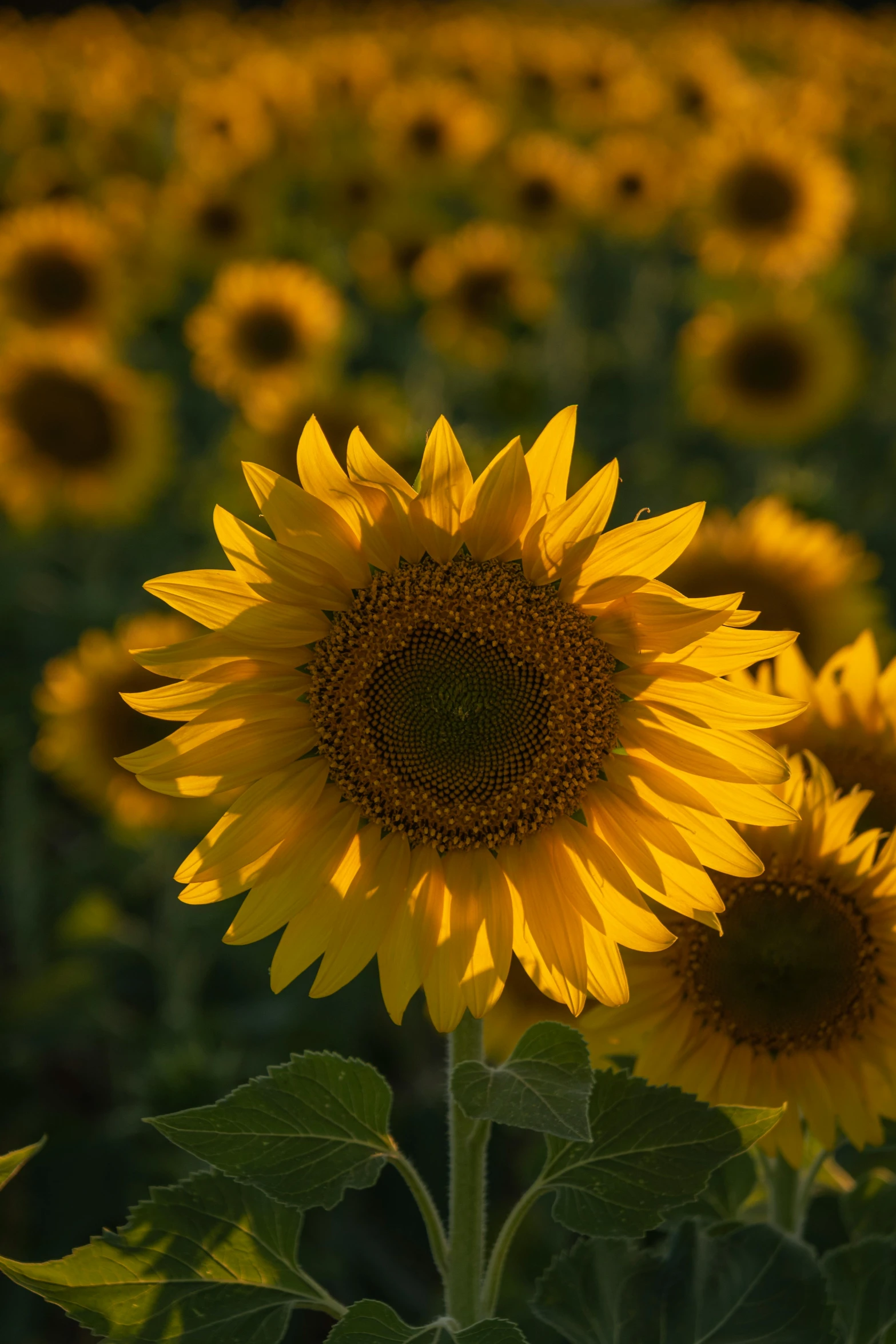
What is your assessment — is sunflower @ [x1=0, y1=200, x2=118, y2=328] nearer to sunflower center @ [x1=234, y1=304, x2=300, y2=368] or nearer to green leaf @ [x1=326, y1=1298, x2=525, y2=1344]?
sunflower center @ [x1=234, y1=304, x2=300, y2=368]

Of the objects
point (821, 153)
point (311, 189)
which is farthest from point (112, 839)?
point (821, 153)

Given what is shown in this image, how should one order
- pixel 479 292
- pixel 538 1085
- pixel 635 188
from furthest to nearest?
pixel 635 188 → pixel 479 292 → pixel 538 1085

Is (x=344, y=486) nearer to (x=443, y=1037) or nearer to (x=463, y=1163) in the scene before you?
(x=463, y=1163)

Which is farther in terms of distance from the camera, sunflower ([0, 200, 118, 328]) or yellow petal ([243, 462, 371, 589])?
sunflower ([0, 200, 118, 328])

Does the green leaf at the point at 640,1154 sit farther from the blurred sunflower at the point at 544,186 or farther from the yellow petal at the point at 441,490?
the blurred sunflower at the point at 544,186

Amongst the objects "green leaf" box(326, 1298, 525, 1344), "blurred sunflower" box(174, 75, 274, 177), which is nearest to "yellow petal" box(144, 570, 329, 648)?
"green leaf" box(326, 1298, 525, 1344)

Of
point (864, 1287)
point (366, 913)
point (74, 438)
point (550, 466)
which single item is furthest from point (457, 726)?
point (74, 438)

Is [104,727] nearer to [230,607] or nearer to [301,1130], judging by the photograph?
[230,607]
